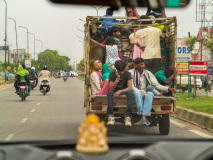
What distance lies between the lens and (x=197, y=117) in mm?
13156

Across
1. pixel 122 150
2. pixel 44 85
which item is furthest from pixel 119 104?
pixel 44 85

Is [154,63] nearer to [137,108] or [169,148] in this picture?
[137,108]

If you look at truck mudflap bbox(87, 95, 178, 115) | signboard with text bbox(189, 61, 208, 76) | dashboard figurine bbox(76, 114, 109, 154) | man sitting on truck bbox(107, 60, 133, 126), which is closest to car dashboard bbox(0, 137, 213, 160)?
dashboard figurine bbox(76, 114, 109, 154)

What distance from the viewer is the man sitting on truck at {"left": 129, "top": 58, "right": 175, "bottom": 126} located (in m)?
9.59

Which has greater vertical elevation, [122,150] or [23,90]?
[122,150]

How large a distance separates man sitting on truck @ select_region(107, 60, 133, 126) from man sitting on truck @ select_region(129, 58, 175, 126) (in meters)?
0.17

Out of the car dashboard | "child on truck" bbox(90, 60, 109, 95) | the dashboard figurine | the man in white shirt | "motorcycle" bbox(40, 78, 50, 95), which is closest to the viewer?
the dashboard figurine

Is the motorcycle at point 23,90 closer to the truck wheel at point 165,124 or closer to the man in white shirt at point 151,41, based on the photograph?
the man in white shirt at point 151,41

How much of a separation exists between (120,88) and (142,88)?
62cm

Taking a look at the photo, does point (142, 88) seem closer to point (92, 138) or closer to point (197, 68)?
point (92, 138)

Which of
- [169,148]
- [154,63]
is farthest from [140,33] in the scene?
[169,148]

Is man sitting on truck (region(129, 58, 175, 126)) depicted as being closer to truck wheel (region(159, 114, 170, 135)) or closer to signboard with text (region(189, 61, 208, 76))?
truck wheel (region(159, 114, 170, 135))

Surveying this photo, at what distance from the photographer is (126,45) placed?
12641mm

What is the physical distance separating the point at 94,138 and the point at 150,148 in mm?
397
